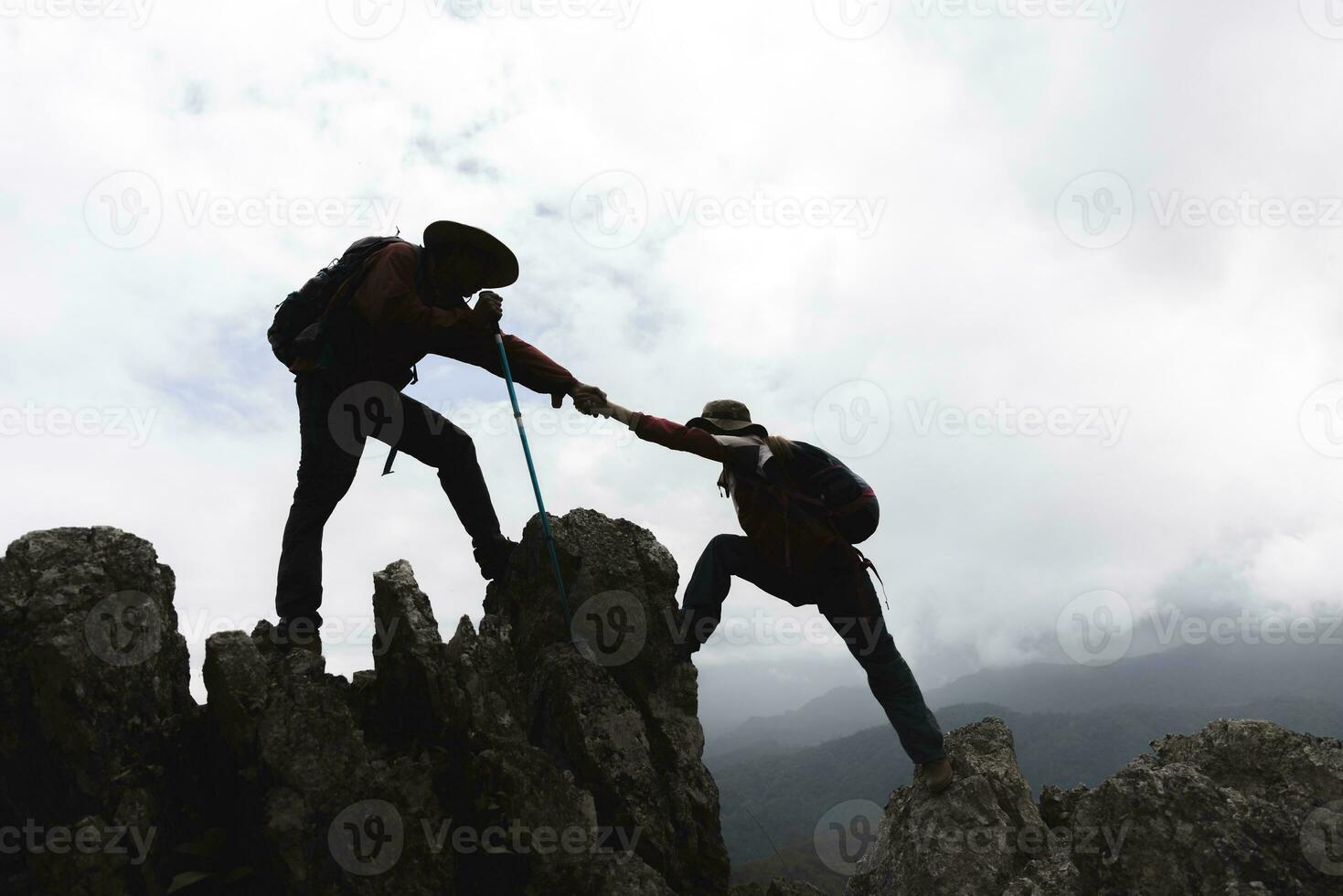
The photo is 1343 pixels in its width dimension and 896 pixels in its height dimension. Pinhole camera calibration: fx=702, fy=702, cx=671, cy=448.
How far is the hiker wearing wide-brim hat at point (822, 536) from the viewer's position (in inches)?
335

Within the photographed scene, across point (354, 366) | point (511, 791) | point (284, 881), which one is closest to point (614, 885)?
point (511, 791)

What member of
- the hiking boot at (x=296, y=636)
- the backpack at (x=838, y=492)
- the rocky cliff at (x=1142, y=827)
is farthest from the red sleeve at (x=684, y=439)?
the rocky cliff at (x=1142, y=827)

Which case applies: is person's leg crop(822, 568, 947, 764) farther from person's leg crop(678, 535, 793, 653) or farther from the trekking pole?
the trekking pole

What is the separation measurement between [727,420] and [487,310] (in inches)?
142

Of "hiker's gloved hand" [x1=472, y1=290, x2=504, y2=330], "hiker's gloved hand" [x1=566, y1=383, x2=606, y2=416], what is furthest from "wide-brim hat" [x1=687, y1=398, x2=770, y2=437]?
"hiker's gloved hand" [x1=472, y1=290, x2=504, y2=330]

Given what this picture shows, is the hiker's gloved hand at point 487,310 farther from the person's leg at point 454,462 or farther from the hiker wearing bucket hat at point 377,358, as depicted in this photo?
the person's leg at point 454,462

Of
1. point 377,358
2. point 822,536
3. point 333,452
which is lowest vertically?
point 822,536

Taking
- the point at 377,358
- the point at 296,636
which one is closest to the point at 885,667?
the point at 296,636

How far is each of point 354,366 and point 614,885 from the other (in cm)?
664

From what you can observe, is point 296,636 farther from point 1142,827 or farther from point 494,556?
point 1142,827

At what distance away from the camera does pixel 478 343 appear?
32.4 feet

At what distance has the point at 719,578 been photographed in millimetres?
9273

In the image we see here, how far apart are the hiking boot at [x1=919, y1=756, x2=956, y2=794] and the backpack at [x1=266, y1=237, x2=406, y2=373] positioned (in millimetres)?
8834

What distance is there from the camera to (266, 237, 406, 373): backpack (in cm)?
855
